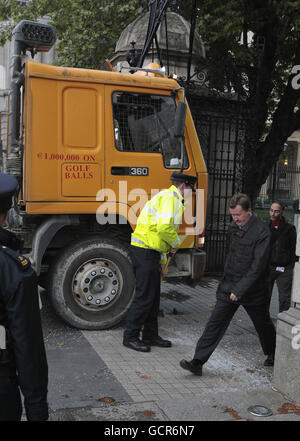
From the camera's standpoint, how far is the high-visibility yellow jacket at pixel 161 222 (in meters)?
4.93

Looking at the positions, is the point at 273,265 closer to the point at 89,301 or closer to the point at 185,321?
the point at 185,321

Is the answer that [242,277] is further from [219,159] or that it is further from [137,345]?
[219,159]

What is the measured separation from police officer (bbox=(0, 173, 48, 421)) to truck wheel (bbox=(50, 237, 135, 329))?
11.5 feet

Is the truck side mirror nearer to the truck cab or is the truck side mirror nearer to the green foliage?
the truck cab

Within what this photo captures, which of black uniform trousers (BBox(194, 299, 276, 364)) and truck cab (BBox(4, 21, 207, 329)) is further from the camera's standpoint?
truck cab (BBox(4, 21, 207, 329))

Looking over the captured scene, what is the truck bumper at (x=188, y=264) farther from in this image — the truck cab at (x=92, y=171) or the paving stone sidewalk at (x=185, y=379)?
the paving stone sidewalk at (x=185, y=379)

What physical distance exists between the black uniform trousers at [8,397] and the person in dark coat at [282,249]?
440 cm

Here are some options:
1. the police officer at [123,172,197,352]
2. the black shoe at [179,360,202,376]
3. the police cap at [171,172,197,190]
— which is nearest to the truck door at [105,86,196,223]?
the police cap at [171,172,197,190]

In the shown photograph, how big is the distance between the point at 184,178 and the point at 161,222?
63 cm

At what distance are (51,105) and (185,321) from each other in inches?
131

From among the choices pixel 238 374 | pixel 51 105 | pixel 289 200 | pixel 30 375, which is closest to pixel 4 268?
pixel 30 375

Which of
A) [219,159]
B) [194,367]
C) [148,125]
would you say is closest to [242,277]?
[194,367]

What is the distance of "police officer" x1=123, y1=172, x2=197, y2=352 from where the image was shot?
16.3ft

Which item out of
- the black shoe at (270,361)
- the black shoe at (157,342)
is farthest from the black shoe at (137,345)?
the black shoe at (270,361)
